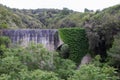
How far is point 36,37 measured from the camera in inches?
1090

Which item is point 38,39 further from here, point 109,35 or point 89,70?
point 89,70

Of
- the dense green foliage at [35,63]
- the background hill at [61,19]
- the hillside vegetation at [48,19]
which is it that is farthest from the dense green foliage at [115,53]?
the hillside vegetation at [48,19]

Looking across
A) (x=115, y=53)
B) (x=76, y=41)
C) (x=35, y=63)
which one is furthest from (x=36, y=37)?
(x=115, y=53)

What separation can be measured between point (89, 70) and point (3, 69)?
6.70m

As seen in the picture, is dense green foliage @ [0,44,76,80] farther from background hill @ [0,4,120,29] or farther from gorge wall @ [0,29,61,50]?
background hill @ [0,4,120,29]

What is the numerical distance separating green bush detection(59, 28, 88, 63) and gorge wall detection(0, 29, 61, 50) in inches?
32.3

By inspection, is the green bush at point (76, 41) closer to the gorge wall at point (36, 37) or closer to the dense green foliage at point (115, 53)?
the gorge wall at point (36, 37)

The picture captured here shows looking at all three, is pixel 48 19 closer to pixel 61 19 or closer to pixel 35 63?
pixel 61 19

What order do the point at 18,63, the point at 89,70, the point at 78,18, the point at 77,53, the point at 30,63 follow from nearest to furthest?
the point at 89,70, the point at 18,63, the point at 30,63, the point at 77,53, the point at 78,18

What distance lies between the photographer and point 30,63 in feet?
63.9

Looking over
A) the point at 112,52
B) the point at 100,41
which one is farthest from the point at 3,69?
the point at 100,41

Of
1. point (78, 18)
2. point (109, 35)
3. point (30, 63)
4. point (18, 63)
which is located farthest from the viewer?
point (78, 18)

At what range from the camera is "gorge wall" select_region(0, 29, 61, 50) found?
2747 cm

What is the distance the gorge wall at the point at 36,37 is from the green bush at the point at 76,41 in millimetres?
820
